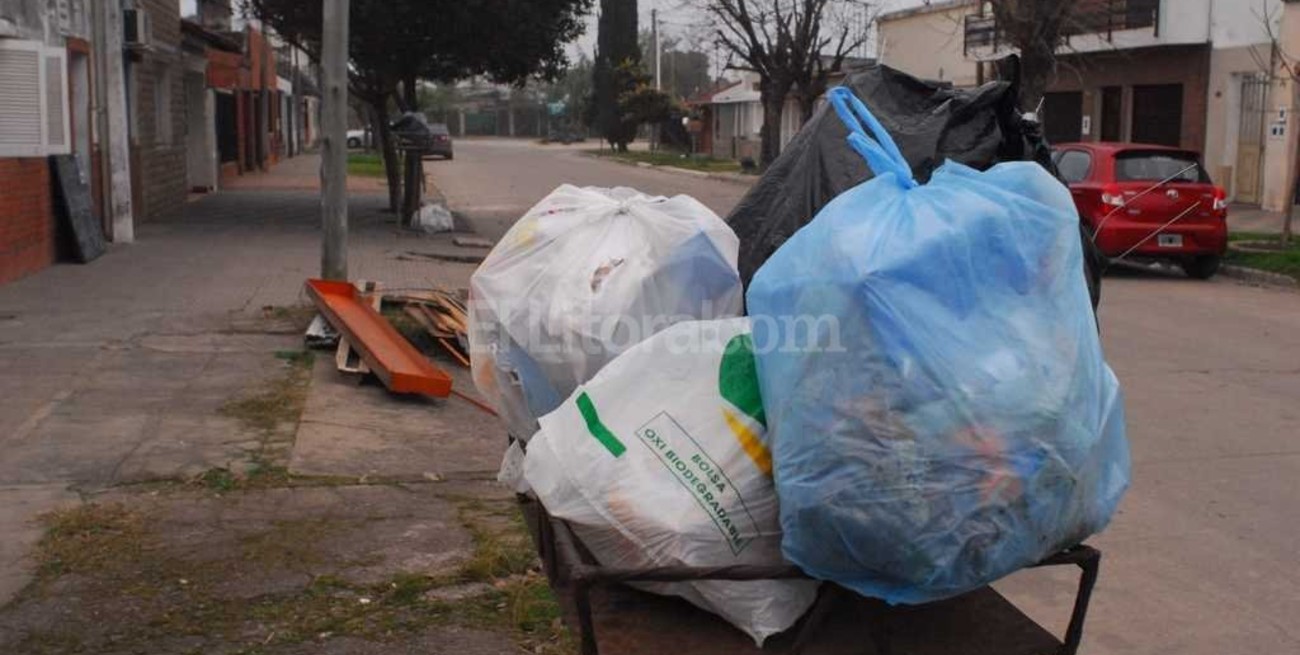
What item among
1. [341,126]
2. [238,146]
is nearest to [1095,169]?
[341,126]

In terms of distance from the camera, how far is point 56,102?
1480cm

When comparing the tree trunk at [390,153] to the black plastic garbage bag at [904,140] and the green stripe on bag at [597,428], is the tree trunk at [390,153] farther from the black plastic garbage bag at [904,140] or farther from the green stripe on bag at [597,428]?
the green stripe on bag at [597,428]

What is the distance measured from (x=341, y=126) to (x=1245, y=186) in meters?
20.1

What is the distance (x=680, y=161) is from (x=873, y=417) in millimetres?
53564

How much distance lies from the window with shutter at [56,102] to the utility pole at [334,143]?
4394mm

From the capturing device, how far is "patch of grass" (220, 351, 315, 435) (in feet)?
26.2

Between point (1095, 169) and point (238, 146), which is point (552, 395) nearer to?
point (1095, 169)

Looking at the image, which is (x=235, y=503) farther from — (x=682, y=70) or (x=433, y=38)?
(x=682, y=70)

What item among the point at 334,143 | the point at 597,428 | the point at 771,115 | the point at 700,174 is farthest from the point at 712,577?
the point at 700,174

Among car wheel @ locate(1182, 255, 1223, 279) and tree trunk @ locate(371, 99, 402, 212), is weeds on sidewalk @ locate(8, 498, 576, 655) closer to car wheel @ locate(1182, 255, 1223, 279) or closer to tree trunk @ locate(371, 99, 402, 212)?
car wheel @ locate(1182, 255, 1223, 279)

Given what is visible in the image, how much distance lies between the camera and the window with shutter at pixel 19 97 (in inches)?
531

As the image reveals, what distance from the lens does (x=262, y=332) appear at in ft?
36.3

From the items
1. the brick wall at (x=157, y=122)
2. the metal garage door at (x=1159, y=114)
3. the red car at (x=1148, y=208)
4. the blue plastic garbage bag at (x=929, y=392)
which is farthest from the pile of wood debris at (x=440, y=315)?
the metal garage door at (x=1159, y=114)

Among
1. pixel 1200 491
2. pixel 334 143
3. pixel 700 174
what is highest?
pixel 334 143
